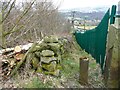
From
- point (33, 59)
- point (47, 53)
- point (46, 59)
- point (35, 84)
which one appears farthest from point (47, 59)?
point (35, 84)

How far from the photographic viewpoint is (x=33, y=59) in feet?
22.8

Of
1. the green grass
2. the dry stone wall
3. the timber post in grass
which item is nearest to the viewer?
the green grass

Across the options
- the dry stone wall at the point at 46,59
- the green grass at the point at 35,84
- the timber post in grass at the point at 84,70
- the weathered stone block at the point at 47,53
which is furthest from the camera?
the weathered stone block at the point at 47,53

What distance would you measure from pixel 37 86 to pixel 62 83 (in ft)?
2.44

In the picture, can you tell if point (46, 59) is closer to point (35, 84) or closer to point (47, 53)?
point (47, 53)

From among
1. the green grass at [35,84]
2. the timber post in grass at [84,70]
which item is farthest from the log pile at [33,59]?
the timber post in grass at [84,70]

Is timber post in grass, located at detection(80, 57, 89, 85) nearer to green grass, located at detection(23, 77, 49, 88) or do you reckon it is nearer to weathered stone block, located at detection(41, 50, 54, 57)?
green grass, located at detection(23, 77, 49, 88)

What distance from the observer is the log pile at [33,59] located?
6.52 metres

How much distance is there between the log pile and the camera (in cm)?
652

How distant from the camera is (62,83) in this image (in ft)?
20.0

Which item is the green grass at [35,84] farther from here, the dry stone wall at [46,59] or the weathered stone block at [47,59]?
the weathered stone block at [47,59]

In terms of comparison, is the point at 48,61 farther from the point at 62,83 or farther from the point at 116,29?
the point at 116,29

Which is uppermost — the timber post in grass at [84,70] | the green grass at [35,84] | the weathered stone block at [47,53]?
the weathered stone block at [47,53]

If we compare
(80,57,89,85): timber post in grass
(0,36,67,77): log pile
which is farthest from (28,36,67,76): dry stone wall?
(80,57,89,85): timber post in grass
